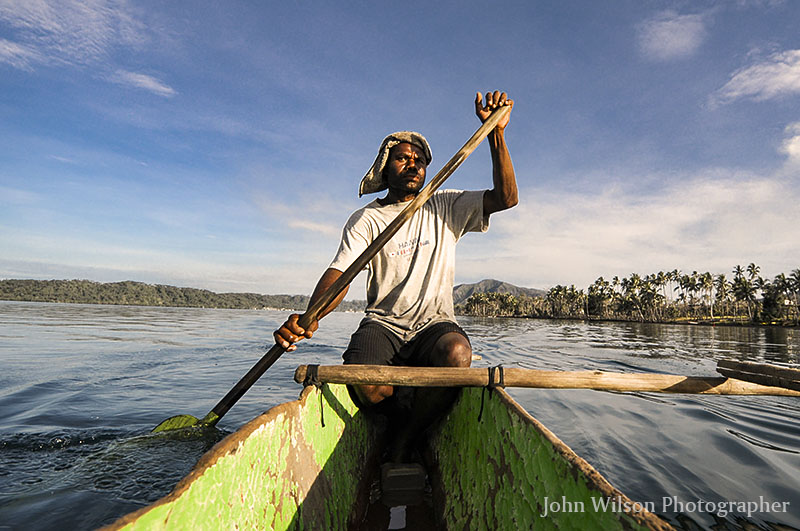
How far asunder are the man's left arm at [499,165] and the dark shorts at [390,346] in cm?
99

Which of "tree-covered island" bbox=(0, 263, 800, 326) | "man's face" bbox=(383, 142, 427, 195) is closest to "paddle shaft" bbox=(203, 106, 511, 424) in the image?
"man's face" bbox=(383, 142, 427, 195)

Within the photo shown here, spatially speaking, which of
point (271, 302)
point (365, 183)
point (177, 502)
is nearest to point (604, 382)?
point (177, 502)

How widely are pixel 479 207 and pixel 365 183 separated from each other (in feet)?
3.52

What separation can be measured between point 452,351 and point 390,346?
1.60 feet

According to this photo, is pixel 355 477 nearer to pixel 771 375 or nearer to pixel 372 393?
pixel 372 393

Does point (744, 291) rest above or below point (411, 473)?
above

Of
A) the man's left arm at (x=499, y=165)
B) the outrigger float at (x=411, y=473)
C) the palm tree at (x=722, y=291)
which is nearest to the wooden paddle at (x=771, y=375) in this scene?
the outrigger float at (x=411, y=473)

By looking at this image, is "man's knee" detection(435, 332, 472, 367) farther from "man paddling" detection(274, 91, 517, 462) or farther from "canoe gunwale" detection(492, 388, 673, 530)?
"canoe gunwale" detection(492, 388, 673, 530)

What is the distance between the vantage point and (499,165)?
285cm

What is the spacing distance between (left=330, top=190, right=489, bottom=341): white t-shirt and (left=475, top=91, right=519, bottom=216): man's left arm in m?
0.12

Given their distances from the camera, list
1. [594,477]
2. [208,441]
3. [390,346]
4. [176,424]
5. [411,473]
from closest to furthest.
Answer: [594,477] → [411,473] → [390,346] → [208,441] → [176,424]

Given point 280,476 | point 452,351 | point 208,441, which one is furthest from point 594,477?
point 208,441

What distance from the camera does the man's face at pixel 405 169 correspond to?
323 centimetres

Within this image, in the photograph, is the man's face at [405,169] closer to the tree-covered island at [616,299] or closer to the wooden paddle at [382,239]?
the wooden paddle at [382,239]
